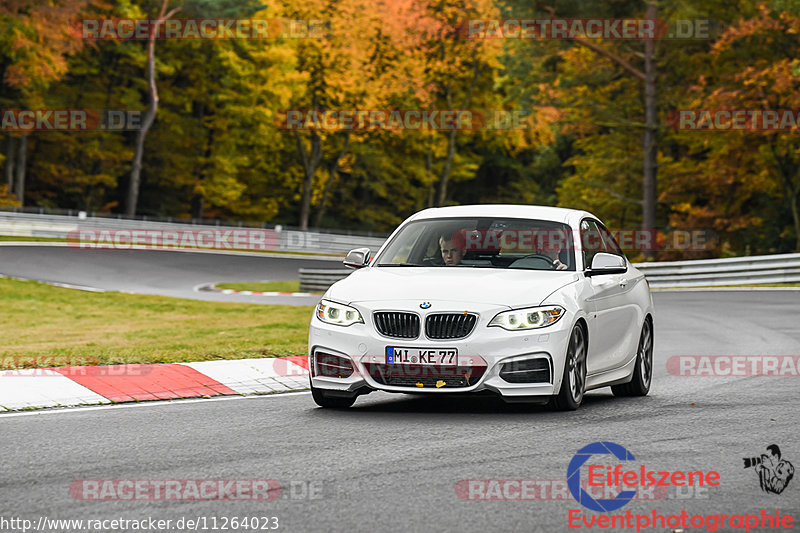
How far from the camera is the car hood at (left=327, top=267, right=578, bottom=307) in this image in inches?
372

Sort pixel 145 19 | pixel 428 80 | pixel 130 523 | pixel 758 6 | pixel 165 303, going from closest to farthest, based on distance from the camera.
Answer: pixel 130 523 → pixel 165 303 → pixel 758 6 → pixel 145 19 → pixel 428 80

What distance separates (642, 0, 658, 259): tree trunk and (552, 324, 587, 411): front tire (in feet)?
110

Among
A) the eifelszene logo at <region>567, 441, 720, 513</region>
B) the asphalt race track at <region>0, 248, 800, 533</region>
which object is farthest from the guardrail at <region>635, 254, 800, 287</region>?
the eifelszene logo at <region>567, 441, 720, 513</region>

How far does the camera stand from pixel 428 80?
6438 cm

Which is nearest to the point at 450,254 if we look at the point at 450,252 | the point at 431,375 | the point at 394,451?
the point at 450,252

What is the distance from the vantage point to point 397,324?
371 inches

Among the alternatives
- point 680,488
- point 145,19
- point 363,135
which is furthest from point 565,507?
point 363,135

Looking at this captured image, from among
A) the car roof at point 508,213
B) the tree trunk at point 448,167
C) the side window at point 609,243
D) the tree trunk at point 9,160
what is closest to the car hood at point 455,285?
the car roof at point 508,213

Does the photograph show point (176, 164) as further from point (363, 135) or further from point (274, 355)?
point (274, 355)

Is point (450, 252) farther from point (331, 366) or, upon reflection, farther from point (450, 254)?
point (331, 366)

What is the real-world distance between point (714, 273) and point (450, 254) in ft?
77.1

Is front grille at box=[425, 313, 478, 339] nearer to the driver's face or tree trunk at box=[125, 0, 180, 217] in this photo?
the driver's face

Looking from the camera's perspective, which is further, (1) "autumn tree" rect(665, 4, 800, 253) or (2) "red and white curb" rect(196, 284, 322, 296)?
(1) "autumn tree" rect(665, 4, 800, 253)

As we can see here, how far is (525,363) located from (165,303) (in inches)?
773
